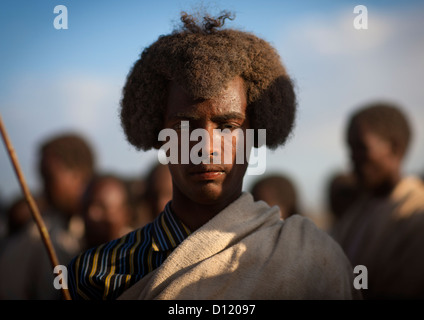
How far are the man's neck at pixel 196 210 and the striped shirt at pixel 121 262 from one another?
0.04 metres

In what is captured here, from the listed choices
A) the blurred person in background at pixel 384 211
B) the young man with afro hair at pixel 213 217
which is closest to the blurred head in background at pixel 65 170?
the young man with afro hair at pixel 213 217

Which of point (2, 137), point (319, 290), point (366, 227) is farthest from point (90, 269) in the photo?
point (366, 227)

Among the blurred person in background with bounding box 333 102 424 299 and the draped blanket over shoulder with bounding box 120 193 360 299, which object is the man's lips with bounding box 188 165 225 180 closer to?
the draped blanket over shoulder with bounding box 120 193 360 299

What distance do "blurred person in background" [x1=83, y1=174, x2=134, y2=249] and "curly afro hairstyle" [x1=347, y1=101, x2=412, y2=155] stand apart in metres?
2.53

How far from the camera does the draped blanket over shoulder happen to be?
2461 millimetres

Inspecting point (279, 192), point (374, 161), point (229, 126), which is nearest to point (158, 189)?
point (279, 192)

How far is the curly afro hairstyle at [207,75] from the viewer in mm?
2646

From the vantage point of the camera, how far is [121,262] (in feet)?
9.02

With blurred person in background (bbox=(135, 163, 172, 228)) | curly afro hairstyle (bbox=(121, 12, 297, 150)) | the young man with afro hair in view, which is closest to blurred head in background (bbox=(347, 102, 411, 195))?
blurred person in background (bbox=(135, 163, 172, 228))

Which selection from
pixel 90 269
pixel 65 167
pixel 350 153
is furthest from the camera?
pixel 65 167

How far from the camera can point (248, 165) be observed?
9.36ft

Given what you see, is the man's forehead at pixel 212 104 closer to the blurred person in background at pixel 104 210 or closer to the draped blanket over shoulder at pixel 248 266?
the draped blanket over shoulder at pixel 248 266
